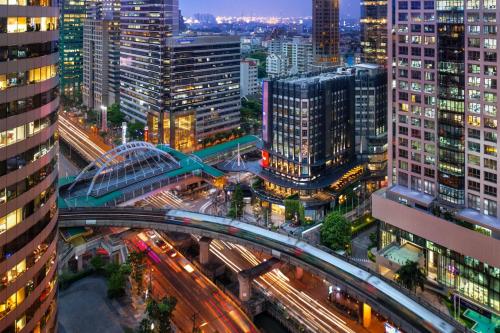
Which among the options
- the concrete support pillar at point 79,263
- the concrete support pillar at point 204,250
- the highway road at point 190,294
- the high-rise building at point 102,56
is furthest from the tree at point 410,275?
the high-rise building at point 102,56

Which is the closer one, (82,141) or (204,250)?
(204,250)

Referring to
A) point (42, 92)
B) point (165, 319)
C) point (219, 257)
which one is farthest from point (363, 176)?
point (42, 92)

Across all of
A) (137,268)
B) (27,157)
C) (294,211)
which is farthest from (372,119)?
(27,157)

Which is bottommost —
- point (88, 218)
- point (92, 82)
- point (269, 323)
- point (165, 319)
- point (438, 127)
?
point (269, 323)

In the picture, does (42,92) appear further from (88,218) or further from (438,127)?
(438,127)

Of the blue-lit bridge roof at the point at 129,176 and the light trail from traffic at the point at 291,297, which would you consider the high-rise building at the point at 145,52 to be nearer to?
the blue-lit bridge roof at the point at 129,176

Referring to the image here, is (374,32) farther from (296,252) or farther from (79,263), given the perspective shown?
(79,263)

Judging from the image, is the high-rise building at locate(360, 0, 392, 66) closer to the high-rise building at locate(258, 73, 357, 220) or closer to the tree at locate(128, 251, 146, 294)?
the high-rise building at locate(258, 73, 357, 220)
